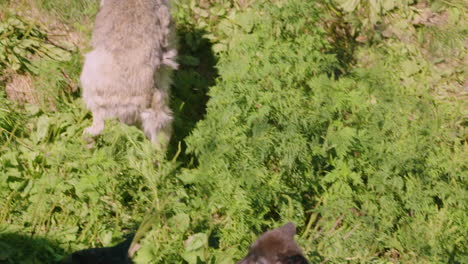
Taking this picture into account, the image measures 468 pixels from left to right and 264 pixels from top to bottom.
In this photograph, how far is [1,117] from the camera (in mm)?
5195

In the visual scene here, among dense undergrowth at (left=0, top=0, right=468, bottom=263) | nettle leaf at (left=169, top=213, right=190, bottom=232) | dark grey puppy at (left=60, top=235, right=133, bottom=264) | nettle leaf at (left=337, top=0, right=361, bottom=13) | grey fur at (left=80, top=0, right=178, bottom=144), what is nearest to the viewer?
dark grey puppy at (left=60, top=235, right=133, bottom=264)

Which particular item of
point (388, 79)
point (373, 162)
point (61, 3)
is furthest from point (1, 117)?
point (388, 79)

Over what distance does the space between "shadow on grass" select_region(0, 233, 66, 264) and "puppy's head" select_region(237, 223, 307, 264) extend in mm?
1399

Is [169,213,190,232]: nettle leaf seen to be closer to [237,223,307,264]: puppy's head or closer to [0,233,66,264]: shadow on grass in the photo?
[237,223,307,264]: puppy's head

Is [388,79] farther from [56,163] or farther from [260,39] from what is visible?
[56,163]

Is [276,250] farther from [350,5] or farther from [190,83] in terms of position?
[350,5]

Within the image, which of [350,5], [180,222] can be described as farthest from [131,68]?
[350,5]

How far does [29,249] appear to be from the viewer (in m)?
4.13

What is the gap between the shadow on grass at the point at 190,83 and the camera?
18.6 feet

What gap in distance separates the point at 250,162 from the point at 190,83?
1.88 m

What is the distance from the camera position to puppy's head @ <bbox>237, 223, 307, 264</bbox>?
3879 mm

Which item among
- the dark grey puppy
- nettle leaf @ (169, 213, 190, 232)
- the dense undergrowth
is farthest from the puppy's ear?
the dark grey puppy

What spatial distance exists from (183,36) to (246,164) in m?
2.60

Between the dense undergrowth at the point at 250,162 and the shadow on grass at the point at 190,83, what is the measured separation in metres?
0.02
